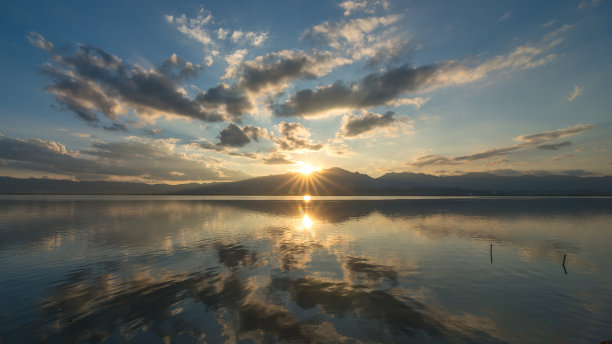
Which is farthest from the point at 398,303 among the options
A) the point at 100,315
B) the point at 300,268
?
the point at 100,315

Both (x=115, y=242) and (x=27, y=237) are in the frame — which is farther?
(x=27, y=237)

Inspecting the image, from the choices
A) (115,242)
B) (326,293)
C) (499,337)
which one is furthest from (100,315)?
(115,242)

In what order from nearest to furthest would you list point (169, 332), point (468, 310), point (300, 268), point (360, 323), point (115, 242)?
point (169, 332) → point (360, 323) → point (468, 310) → point (300, 268) → point (115, 242)

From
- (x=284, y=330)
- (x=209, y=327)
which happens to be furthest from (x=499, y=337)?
(x=209, y=327)

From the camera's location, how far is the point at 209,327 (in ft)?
49.2

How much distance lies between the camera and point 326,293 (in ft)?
67.4

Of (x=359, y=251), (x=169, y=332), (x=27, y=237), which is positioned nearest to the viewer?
(x=169, y=332)

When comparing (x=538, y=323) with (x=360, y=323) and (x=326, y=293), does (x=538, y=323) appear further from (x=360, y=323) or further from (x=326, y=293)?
(x=326, y=293)

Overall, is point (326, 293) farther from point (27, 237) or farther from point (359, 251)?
point (27, 237)

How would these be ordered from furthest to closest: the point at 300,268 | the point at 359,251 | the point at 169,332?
the point at 359,251, the point at 300,268, the point at 169,332

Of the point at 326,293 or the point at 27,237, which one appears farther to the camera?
the point at 27,237

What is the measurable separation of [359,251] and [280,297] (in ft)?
61.0

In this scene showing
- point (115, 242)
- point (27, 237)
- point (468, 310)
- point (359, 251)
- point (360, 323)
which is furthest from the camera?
point (27, 237)

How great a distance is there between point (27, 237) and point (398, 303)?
58430 mm
